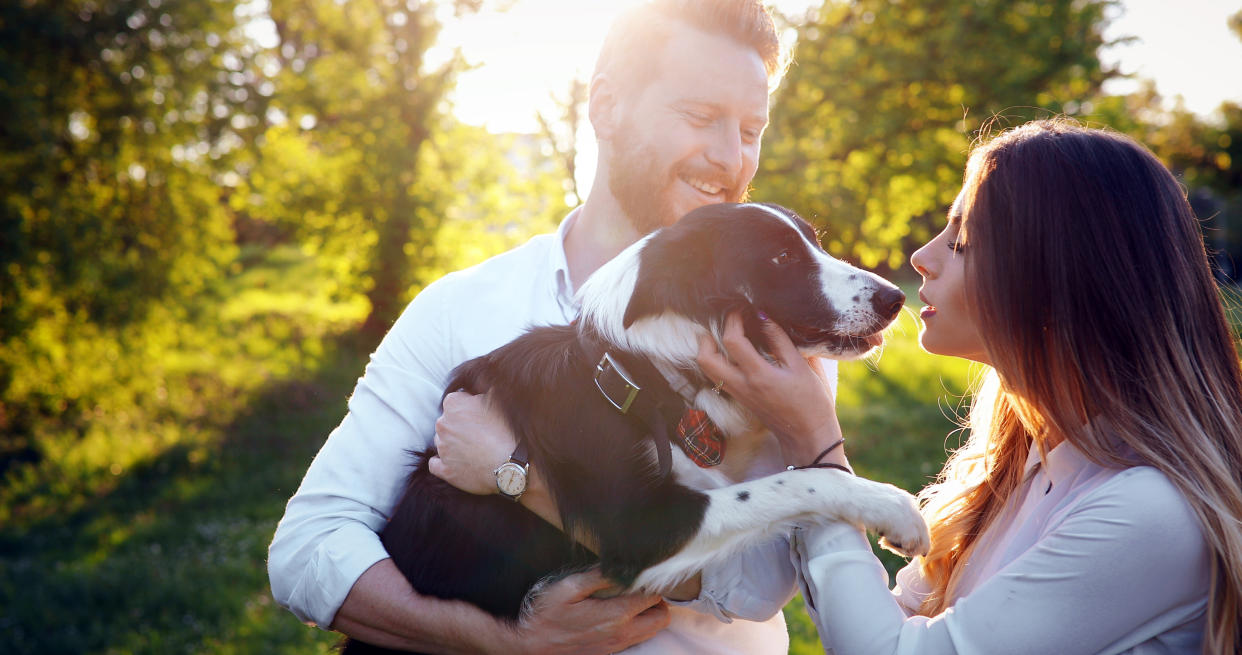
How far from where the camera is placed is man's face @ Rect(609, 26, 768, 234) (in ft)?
7.66

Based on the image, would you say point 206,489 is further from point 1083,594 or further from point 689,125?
point 1083,594

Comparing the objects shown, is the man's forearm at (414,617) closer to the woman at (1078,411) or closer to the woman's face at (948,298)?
the woman at (1078,411)

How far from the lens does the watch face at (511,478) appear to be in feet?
6.30

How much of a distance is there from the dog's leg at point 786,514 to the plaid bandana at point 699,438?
13cm

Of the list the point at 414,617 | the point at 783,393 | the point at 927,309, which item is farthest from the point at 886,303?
the point at 414,617

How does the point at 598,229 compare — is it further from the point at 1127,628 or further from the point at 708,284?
the point at 1127,628

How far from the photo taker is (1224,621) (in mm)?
1437

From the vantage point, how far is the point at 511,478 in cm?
192

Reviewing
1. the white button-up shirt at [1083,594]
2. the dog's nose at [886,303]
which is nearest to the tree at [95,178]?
the dog's nose at [886,303]

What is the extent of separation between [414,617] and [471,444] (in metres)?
0.41

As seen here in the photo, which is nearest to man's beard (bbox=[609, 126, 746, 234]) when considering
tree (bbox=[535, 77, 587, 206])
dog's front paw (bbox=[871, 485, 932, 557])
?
dog's front paw (bbox=[871, 485, 932, 557])

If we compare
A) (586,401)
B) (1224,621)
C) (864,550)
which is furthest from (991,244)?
(586,401)

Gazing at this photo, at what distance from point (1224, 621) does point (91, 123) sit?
11.2 meters

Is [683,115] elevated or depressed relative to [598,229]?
elevated
